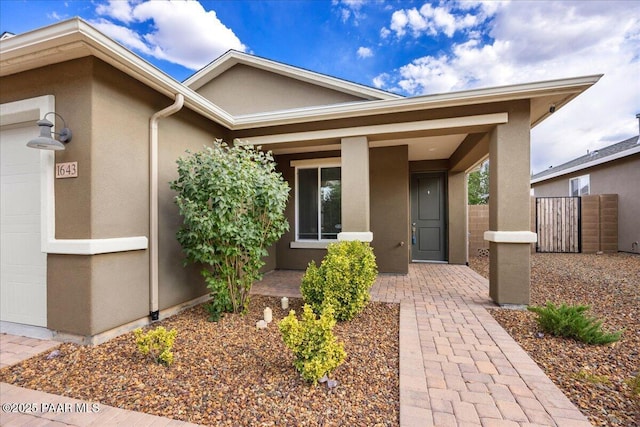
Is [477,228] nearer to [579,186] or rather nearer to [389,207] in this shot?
[389,207]

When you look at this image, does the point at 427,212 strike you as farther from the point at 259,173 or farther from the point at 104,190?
the point at 104,190

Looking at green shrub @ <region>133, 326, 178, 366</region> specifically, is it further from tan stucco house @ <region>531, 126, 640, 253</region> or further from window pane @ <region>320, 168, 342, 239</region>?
tan stucco house @ <region>531, 126, 640, 253</region>

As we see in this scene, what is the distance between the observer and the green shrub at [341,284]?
3.65 metres

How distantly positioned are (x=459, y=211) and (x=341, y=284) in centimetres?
559

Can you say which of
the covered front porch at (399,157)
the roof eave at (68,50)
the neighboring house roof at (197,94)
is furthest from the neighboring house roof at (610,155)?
the roof eave at (68,50)

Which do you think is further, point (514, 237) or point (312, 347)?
point (514, 237)

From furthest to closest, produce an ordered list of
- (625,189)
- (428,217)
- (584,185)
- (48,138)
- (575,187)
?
(575,187), (584,185), (625,189), (428,217), (48,138)

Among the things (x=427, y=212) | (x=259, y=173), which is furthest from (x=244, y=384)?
(x=427, y=212)

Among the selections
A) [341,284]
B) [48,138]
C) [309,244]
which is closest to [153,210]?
[48,138]

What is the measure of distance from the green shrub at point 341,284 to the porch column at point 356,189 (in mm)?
836

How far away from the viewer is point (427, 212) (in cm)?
825

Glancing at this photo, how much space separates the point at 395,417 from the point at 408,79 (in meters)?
11.5

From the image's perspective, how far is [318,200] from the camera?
7.04 metres

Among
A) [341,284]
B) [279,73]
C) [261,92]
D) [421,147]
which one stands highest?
[279,73]
